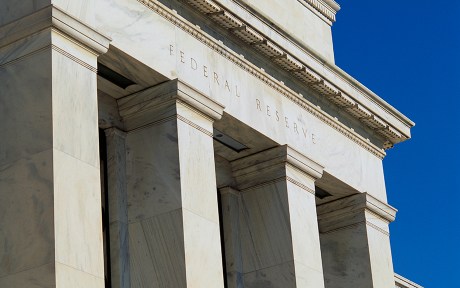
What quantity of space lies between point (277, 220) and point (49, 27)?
43.3ft

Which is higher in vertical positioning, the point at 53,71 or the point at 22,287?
the point at 53,71

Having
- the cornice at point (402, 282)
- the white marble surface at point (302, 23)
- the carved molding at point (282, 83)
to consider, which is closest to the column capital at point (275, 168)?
the carved molding at point (282, 83)

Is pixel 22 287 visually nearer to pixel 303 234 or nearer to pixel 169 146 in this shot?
pixel 169 146

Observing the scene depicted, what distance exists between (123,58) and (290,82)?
9906 millimetres

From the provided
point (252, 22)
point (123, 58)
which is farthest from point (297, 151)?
point (123, 58)

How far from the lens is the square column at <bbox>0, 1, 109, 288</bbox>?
33.3 metres

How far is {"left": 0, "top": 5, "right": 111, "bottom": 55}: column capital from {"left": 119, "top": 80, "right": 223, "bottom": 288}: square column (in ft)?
14.8

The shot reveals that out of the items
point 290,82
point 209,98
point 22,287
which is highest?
point 290,82

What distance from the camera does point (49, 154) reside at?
3416 centimetres

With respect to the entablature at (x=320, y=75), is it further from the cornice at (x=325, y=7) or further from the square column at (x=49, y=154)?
the square column at (x=49, y=154)

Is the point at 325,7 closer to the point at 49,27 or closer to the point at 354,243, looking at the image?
the point at 354,243

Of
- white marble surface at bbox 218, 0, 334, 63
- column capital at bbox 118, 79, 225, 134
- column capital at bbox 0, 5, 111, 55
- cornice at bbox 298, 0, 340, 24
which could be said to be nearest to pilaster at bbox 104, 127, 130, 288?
column capital at bbox 118, 79, 225, 134

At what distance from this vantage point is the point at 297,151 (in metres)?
46.3

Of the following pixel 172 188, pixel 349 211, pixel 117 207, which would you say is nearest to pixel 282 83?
pixel 349 211
